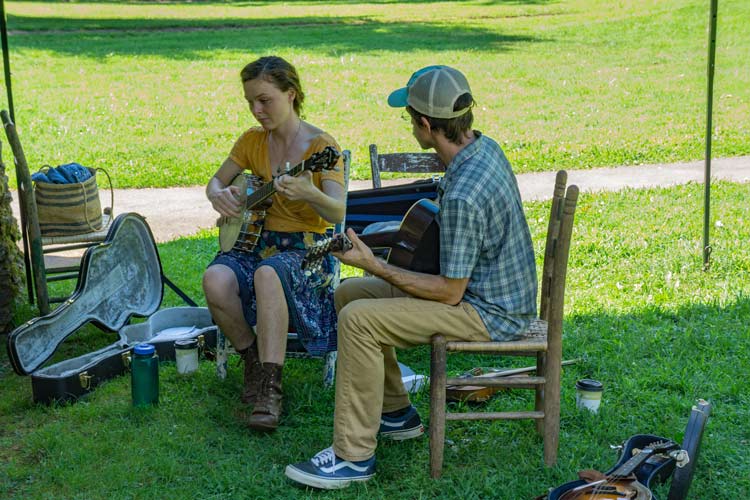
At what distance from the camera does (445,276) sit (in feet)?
10.8

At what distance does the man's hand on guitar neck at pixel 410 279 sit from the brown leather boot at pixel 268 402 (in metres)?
0.79

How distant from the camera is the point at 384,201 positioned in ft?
16.2

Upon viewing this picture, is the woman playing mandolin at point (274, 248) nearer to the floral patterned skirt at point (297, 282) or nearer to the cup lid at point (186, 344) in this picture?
the floral patterned skirt at point (297, 282)

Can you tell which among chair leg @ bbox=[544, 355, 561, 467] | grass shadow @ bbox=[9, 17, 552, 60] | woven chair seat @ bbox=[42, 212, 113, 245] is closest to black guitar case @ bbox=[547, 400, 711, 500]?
chair leg @ bbox=[544, 355, 561, 467]

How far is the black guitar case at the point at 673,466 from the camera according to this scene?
3092 millimetres

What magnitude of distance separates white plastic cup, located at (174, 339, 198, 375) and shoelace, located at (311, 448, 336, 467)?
4.33ft

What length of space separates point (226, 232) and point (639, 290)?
2.66m

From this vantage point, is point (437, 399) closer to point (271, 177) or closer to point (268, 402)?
point (268, 402)

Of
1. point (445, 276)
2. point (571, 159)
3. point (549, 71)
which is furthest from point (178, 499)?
point (549, 71)

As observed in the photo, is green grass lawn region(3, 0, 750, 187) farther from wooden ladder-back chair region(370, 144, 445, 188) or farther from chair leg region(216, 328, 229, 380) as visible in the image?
chair leg region(216, 328, 229, 380)

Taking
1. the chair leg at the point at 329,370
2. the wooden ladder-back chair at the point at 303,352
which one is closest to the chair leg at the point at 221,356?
the wooden ladder-back chair at the point at 303,352

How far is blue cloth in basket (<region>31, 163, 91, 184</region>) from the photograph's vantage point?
16.4 ft

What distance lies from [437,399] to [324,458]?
18.9 inches

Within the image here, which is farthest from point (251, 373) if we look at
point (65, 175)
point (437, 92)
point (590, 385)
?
point (65, 175)
